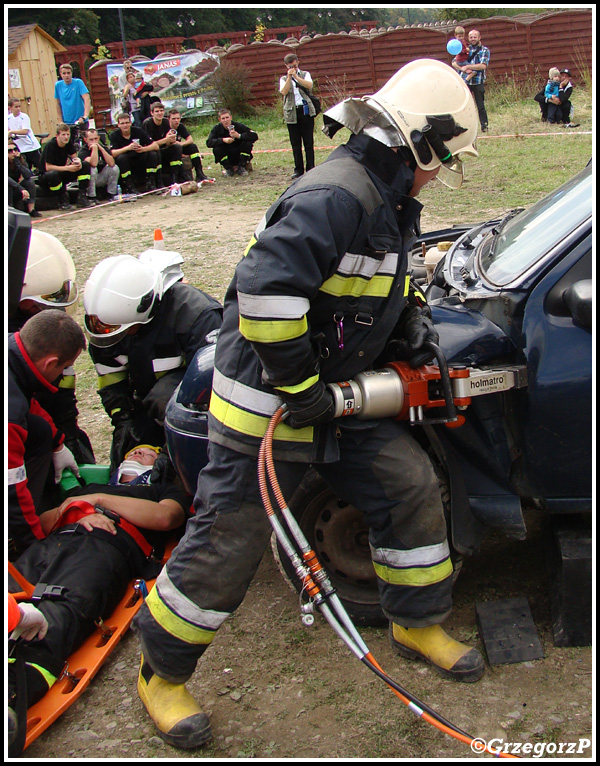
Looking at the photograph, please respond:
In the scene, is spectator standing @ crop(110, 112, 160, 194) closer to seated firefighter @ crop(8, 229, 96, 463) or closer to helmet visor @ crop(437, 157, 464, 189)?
seated firefighter @ crop(8, 229, 96, 463)

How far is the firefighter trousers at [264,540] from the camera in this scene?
2.43 metres

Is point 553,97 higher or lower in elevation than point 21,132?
lower

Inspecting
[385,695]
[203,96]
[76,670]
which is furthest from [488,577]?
[203,96]

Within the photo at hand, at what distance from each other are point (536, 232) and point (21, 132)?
12424 mm

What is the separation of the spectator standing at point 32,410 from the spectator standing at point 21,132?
10.9 meters

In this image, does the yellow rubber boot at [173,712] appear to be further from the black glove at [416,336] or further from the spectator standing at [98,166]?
the spectator standing at [98,166]

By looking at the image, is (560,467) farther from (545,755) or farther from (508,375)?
(545,755)

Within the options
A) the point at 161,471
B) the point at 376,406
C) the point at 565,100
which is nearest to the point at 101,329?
the point at 161,471

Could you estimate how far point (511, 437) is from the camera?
8.63 ft

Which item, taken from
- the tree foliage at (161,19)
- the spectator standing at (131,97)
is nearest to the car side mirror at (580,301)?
the spectator standing at (131,97)

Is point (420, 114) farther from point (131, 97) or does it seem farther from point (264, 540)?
point (131, 97)

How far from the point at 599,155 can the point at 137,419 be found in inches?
106

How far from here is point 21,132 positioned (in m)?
13.3

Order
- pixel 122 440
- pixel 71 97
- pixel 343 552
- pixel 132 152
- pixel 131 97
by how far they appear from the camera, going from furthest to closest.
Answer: pixel 131 97 < pixel 71 97 < pixel 132 152 < pixel 122 440 < pixel 343 552
